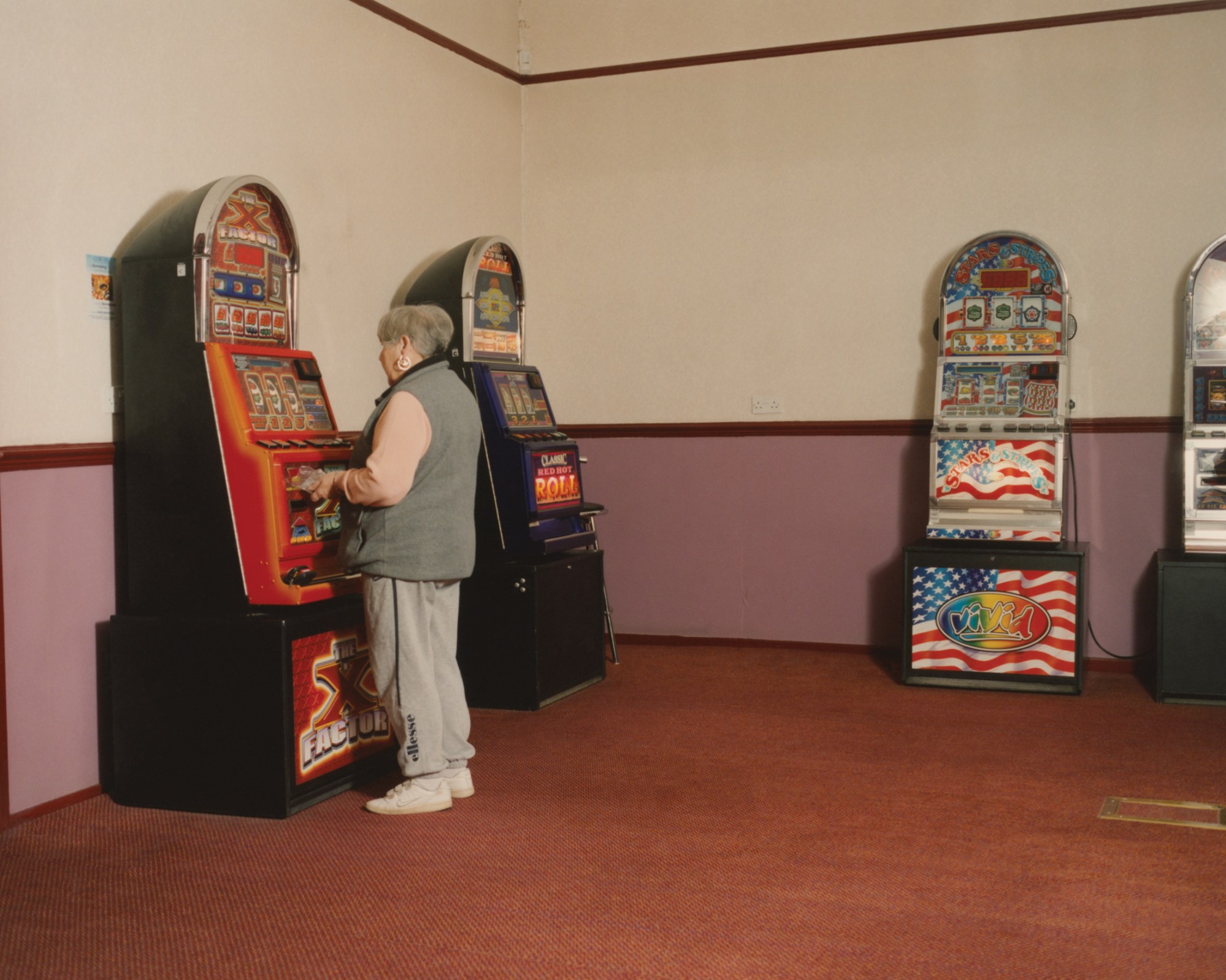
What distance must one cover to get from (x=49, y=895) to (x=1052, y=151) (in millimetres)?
5208

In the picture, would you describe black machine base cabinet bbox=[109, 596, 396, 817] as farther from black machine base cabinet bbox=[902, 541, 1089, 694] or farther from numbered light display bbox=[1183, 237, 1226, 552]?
numbered light display bbox=[1183, 237, 1226, 552]

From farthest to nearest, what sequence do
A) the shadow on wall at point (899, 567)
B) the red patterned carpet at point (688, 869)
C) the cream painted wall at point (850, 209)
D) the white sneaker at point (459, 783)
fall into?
1. the shadow on wall at point (899, 567)
2. the cream painted wall at point (850, 209)
3. the white sneaker at point (459, 783)
4. the red patterned carpet at point (688, 869)

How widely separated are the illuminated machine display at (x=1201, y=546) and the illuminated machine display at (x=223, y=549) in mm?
3443

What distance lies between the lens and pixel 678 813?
3.66 m

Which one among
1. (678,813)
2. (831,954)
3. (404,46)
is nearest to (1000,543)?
(678,813)

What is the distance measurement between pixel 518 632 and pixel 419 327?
1706mm

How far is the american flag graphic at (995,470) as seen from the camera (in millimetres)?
5176

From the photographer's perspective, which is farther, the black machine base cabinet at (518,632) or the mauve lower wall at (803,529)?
the mauve lower wall at (803,529)

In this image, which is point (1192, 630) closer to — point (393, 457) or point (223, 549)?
point (393, 457)

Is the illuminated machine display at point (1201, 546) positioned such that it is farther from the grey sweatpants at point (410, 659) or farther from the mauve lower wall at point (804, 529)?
the grey sweatpants at point (410, 659)

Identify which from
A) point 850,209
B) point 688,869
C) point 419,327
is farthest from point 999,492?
point 419,327

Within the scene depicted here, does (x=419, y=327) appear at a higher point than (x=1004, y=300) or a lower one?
lower

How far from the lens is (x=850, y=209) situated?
239 inches

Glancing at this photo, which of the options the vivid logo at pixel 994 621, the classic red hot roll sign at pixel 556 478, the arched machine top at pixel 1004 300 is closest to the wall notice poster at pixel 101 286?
the classic red hot roll sign at pixel 556 478
